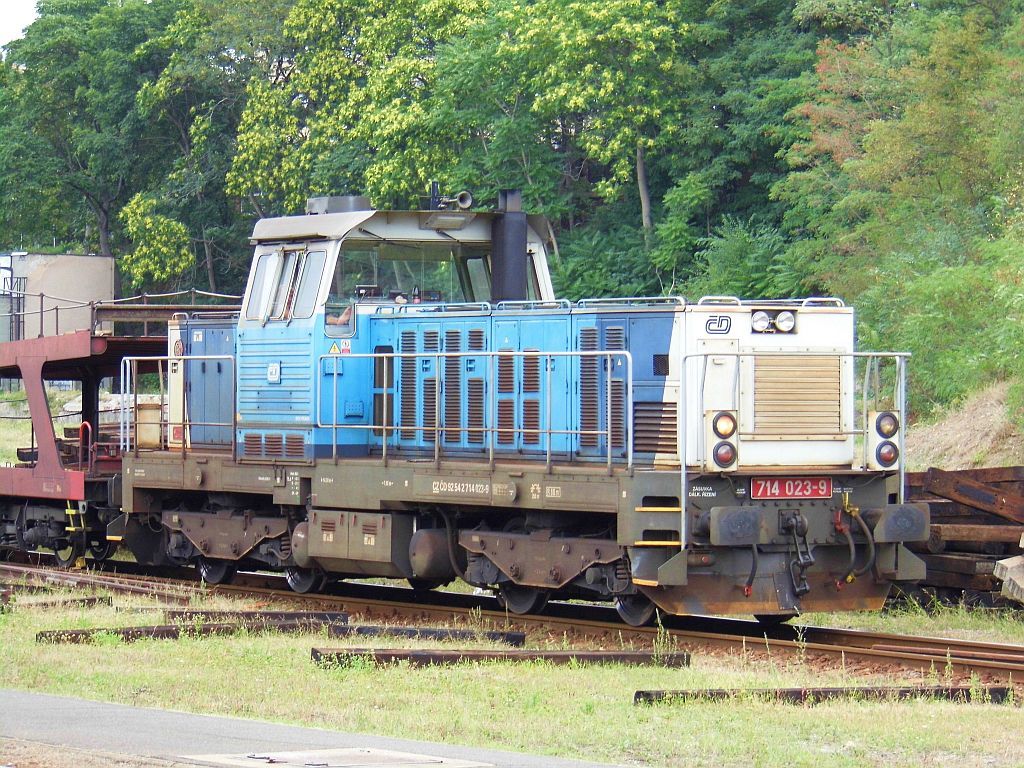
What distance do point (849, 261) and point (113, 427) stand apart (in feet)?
57.1

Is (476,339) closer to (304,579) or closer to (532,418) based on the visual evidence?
(532,418)

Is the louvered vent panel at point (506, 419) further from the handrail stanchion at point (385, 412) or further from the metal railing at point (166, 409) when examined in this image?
the metal railing at point (166, 409)

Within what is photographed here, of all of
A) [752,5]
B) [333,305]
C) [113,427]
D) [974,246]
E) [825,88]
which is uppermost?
[752,5]

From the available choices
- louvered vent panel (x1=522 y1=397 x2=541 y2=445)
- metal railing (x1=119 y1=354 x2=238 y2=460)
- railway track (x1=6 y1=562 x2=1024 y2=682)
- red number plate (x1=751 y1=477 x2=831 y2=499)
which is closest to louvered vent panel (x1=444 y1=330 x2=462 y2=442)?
louvered vent panel (x1=522 y1=397 x2=541 y2=445)

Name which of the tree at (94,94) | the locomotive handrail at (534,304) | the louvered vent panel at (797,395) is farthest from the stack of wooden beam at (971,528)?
the tree at (94,94)

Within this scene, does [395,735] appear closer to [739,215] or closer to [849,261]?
[849,261]

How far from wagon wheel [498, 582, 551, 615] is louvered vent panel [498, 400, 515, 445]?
1.28m

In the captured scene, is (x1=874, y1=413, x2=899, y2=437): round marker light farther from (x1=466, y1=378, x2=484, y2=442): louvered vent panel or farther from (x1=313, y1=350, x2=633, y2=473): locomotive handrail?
(x1=466, y1=378, x2=484, y2=442): louvered vent panel

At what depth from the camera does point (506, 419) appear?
41.9ft

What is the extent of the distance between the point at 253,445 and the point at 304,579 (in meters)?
1.47

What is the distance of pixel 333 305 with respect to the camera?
13.6 metres

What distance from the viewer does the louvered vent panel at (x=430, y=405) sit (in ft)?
43.7

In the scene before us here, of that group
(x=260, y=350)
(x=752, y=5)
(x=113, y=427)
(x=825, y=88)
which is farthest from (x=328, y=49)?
(x=260, y=350)

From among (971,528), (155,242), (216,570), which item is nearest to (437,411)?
(216,570)
